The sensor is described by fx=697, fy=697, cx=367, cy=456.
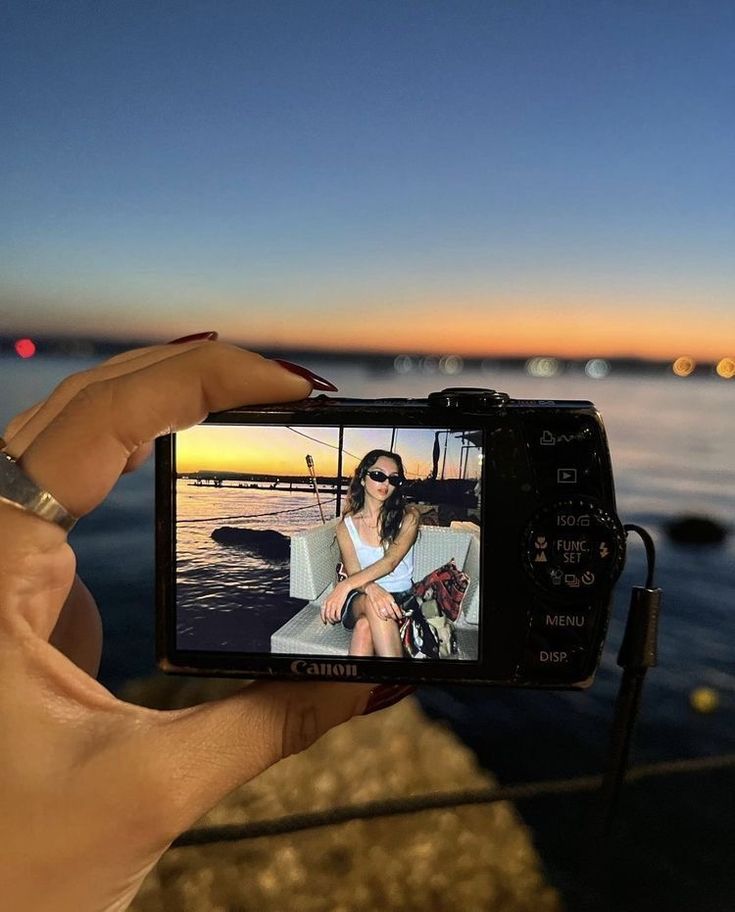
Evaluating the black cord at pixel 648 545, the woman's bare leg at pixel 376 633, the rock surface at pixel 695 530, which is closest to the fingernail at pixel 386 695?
the woman's bare leg at pixel 376 633

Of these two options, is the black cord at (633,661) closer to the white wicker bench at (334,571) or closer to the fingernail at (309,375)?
the white wicker bench at (334,571)

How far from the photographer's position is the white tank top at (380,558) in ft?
3.82

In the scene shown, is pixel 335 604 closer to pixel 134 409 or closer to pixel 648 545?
pixel 134 409

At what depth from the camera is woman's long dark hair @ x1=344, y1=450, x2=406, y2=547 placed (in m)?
1.17

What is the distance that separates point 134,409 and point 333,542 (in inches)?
15.2

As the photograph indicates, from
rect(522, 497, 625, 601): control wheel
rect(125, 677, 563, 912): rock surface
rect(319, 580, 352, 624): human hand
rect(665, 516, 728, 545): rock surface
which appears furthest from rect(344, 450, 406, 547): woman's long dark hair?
rect(665, 516, 728, 545): rock surface

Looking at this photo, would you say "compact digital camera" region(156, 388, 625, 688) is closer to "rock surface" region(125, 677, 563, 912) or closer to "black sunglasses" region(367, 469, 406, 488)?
"black sunglasses" region(367, 469, 406, 488)

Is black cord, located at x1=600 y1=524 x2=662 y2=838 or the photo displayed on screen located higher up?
the photo displayed on screen

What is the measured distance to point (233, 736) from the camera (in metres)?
1.16

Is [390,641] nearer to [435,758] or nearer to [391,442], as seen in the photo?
[391,442]

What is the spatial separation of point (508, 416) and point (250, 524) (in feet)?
1.57

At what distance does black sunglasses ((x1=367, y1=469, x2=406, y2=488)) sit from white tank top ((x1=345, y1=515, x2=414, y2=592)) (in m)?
0.08

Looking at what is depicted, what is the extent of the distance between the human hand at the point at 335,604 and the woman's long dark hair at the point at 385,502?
0.10 meters

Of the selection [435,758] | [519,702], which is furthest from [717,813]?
[435,758]
